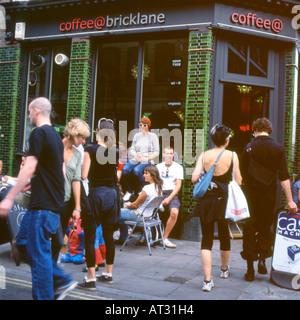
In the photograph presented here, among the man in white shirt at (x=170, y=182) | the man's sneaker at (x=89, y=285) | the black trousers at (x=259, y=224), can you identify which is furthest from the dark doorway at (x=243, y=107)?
the man's sneaker at (x=89, y=285)

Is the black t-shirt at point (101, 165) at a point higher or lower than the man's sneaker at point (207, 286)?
higher

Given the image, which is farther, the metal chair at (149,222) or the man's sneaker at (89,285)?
the metal chair at (149,222)

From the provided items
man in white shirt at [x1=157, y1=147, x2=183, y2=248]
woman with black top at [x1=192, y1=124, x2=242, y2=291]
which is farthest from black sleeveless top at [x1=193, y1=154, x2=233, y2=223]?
man in white shirt at [x1=157, y1=147, x2=183, y2=248]

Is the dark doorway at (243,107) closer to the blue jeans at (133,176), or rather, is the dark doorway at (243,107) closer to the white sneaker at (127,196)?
the blue jeans at (133,176)

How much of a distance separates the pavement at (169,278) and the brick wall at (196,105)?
1.60m

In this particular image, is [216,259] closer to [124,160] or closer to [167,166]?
[167,166]

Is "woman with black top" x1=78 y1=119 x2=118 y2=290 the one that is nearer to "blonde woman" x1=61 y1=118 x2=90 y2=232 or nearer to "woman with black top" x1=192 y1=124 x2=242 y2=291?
"blonde woman" x1=61 y1=118 x2=90 y2=232

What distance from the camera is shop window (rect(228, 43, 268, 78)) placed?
29.3 feet

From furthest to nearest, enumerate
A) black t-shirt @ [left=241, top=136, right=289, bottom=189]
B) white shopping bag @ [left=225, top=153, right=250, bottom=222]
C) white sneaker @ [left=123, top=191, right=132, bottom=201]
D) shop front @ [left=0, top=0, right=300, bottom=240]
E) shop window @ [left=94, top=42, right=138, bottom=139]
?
shop window @ [left=94, top=42, right=138, bottom=139], shop front @ [left=0, top=0, right=300, bottom=240], white sneaker @ [left=123, top=191, right=132, bottom=201], black t-shirt @ [left=241, top=136, right=289, bottom=189], white shopping bag @ [left=225, top=153, right=250, bottom=222]

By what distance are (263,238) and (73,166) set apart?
2.93 metres

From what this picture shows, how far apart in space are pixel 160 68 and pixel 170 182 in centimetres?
311

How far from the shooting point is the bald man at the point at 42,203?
3594mm

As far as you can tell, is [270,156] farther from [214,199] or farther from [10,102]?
[10,102]

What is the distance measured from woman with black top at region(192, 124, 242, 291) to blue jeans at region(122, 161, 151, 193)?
11.1 ft
